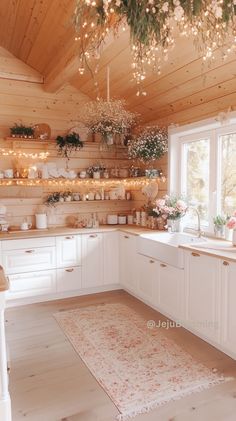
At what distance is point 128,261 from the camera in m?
4.02

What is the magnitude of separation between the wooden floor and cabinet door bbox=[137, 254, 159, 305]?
0.34 metres

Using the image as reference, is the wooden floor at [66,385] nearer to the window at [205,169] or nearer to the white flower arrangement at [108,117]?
the window at [205,169]

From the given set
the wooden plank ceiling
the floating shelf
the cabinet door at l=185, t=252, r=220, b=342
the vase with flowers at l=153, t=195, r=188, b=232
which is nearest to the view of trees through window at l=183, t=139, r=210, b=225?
the vase with flowers at l=153, t=195, r=188, b=232

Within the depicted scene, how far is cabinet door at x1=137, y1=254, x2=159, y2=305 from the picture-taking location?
3.47m

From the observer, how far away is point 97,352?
8.73 ft

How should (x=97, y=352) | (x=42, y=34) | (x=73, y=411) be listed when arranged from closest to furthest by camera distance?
(x=73, y=411) < (x=97, y=352) < (x=42, y=34)

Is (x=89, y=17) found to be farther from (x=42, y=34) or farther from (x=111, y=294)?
(x=111, y=294)

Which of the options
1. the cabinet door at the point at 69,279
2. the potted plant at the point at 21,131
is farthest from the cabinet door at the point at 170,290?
the potted plant at the point at 21,131

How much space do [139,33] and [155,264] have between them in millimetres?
2383

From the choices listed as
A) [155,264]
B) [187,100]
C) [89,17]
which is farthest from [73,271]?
[89,17]

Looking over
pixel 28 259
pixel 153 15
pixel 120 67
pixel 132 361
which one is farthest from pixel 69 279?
pixel 153 15

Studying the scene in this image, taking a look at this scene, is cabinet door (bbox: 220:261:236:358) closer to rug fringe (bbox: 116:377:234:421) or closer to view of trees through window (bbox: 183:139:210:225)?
rug fringe (bbox: 116:377:234:421)

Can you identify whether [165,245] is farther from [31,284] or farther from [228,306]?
[31,284]

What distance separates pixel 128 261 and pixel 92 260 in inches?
18.1
